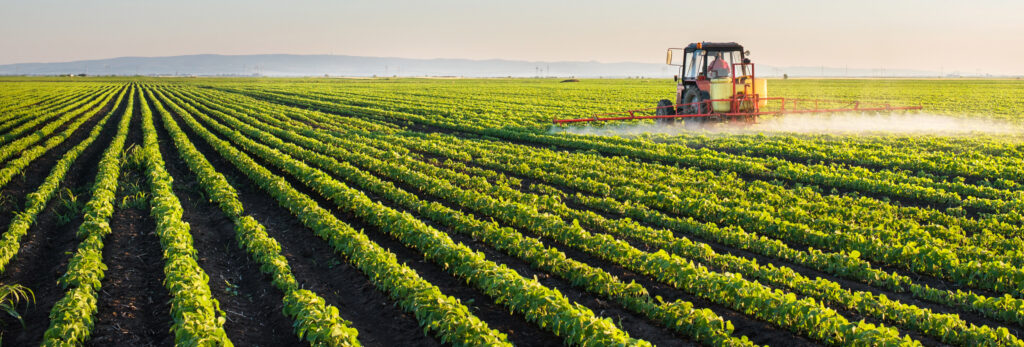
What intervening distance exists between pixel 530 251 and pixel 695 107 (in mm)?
14644

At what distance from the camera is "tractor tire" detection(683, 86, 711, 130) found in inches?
808

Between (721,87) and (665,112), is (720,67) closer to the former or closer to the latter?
(721,87)

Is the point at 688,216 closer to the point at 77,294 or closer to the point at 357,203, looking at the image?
the point at 357,203

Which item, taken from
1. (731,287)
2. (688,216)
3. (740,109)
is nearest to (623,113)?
(740,109)

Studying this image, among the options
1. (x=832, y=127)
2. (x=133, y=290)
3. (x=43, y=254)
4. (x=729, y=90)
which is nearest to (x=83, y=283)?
(x=133, y=290)

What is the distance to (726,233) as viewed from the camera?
28.3ft

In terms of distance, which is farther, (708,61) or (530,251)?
(708,61)

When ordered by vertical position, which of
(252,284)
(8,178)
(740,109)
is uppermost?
(740,109)

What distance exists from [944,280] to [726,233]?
101 inches

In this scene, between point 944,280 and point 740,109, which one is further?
point 740,109

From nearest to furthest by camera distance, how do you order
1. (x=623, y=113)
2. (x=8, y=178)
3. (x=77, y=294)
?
(x=77, y=294) < (x=8, y=178) < (x=623, y=113)

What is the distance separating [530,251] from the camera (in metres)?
7.94

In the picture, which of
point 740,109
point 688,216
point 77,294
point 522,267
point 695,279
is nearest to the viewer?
point 77,294

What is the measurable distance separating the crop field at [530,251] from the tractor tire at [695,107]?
14.4 feet
